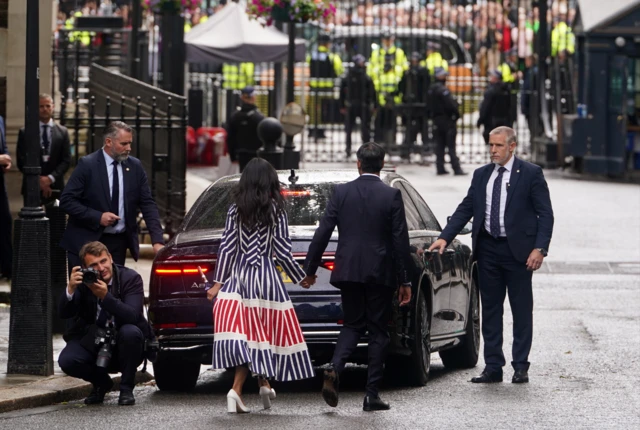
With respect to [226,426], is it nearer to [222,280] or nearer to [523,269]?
[222,280]

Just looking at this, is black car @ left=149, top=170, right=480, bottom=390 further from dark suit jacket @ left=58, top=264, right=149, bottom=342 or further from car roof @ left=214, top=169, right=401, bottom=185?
dark suit jacket @ left=58, top=264, right=149, bottom=342

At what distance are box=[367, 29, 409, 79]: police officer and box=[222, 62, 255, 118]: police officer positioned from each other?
245 cm

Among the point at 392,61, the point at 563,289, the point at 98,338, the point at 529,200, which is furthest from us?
the point at 392,61

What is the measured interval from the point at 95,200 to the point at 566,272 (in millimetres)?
7173

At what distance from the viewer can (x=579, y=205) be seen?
2125 centimetres

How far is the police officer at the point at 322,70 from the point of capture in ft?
95.7

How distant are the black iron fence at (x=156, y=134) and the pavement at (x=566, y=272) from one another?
807mm

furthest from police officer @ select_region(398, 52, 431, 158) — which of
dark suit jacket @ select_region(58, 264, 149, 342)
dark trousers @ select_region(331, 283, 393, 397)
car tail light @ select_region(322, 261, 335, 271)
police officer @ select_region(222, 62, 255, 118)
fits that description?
dark trousers @ select_region(331, 283, 393, 397)

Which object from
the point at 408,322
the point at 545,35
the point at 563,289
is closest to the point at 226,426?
the point at 408,322

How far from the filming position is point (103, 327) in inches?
359

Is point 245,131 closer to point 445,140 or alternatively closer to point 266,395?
point 445,140

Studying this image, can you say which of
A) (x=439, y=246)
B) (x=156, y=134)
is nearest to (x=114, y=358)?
(x=439, y=246)

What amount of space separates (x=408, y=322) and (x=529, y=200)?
130 cm

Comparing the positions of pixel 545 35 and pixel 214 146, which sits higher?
pixel 545 35
